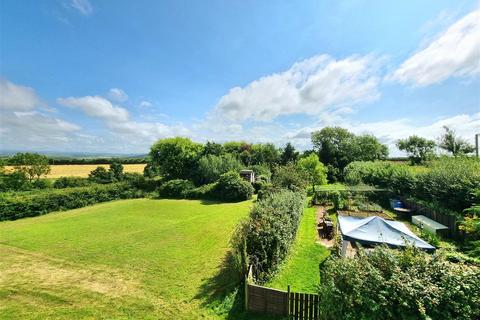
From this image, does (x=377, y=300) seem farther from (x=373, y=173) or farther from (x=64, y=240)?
(x=373, y=173)

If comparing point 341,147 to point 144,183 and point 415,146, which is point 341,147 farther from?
point 144,183

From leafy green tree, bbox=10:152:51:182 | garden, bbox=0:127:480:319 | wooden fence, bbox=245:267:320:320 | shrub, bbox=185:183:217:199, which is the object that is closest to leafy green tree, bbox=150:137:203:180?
shrub, bbox=185:183:217:199

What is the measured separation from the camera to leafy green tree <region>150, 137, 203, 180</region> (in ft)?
135

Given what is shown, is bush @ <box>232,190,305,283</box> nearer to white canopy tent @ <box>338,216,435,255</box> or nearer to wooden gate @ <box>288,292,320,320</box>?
wooden gate @ <box>288,292,320,320</box>

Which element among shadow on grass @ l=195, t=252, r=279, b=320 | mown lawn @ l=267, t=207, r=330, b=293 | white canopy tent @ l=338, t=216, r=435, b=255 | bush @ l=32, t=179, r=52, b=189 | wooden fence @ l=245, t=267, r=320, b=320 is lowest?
shadow on grass @ l=195, t=252, r=279, b=320

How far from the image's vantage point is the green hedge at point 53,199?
78.5 ft

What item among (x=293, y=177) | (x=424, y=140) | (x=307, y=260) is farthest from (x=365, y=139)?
(x=307, y=260)

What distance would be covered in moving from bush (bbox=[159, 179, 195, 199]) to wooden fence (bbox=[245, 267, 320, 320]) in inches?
1090

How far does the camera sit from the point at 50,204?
2642 cm

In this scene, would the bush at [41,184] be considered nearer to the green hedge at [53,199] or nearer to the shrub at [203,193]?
the green hedge at [53,199]

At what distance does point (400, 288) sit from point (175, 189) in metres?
32.6

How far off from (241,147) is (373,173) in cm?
3171

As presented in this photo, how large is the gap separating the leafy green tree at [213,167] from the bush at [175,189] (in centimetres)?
317

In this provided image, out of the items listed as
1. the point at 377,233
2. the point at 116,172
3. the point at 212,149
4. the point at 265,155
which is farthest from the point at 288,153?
the point at 377,233
